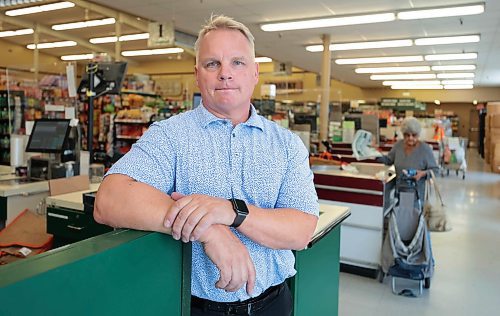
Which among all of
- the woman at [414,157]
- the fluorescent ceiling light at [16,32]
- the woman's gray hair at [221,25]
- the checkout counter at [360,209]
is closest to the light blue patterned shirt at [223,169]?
the woman's gray hair at [221,25]

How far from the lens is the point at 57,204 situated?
8.74 feet

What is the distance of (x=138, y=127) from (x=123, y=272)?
7858mm

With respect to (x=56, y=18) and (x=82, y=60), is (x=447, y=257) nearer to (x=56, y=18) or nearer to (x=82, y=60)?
(x=56, y=18)

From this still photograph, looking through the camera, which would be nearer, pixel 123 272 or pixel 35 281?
pixel 35 281

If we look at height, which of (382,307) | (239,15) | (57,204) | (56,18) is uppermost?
(56,18)

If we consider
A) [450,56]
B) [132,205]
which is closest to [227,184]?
[132,205]

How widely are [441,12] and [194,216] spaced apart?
7.68m

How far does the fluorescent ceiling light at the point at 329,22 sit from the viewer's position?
26.2 ft

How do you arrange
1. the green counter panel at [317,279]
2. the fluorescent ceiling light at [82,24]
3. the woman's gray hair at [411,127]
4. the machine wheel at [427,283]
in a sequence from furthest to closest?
the fluorescent ceiling light at [82,24] < the woman's gray hair at [411,127] < the machine wheel at [427,283] < the green counter panel at [317,279]

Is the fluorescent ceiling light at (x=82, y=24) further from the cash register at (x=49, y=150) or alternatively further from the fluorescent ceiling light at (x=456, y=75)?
the fluorescent ceiling light at (x=456, y=75)

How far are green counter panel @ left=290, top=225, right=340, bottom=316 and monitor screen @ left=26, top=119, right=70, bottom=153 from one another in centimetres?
249

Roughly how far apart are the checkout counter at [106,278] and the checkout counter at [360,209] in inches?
130

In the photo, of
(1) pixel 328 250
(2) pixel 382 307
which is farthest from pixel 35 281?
(2) pixel 382 307

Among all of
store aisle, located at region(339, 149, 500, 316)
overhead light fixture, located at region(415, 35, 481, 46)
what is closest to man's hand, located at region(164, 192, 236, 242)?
store aisle, located at region(339, 149, 500, 316)
